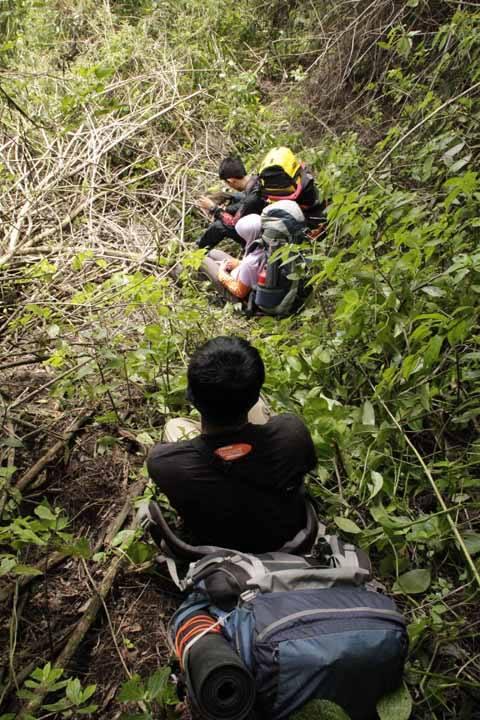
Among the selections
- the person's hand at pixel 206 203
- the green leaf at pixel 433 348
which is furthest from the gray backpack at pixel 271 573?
the person's hand at pixel 206 203

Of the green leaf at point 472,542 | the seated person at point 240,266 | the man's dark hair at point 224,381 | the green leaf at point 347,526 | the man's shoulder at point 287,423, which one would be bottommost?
the seated person at point 240,266

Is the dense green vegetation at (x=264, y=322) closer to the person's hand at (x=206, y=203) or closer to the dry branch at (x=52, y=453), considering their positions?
the dry branch at (x=52, y=453)

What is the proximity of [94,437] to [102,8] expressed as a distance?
668cm

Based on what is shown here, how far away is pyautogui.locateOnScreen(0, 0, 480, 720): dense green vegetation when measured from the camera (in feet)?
5.77

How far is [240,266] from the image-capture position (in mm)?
4039

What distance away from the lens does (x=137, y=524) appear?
212cm

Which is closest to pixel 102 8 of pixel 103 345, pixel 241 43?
pixel 241 43

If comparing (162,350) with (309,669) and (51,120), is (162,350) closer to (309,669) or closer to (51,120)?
(309,669)

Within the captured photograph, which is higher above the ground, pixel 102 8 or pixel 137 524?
pixel 102 8

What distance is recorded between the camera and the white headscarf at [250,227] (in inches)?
165

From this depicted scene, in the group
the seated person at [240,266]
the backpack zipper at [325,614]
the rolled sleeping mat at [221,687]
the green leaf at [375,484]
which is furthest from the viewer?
the seated person at [240,266]

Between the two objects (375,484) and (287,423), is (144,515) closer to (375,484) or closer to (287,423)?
(287,423)

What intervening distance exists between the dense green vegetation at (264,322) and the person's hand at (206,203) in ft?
0.51

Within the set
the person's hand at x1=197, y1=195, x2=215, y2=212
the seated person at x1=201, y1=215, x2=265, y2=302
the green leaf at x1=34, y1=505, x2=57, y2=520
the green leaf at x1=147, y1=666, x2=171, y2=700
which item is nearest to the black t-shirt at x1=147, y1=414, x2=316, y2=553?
the green leaf at x1=34, y1=505, x2=57, y2=520
